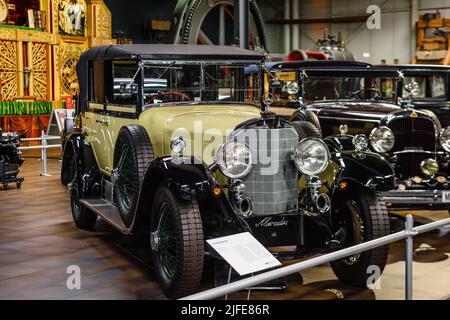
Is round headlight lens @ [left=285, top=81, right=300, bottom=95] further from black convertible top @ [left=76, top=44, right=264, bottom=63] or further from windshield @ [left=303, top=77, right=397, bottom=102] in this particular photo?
black convertible top @ [left=76, top=44, right=264, bottom=63]

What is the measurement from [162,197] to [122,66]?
194 cm

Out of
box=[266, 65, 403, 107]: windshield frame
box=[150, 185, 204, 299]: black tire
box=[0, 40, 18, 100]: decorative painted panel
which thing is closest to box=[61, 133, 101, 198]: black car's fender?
box=[150, 185, 204, 299]: black tire

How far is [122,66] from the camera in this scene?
5.72 meters

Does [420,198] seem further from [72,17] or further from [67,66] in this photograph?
[72,17]

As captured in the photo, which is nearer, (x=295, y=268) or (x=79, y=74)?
(x=295, y=268)

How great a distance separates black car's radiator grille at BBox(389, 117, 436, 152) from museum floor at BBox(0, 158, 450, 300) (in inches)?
33.4

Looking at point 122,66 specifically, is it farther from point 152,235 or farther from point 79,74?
point 152,235

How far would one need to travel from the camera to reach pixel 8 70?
551 inches

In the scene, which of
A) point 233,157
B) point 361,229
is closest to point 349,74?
point 361,229

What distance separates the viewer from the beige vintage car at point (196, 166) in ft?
13.3

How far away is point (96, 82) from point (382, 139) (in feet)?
8.71

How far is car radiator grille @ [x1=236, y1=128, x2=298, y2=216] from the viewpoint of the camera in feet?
13.7

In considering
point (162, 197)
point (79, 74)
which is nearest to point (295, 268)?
point (162, 197)

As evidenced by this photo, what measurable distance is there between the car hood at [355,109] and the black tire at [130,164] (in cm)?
266
